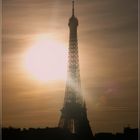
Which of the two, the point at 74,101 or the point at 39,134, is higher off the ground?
the point at 74,101

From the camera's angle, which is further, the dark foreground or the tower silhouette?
the tower silhouette

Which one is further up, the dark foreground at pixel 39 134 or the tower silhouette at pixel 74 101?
the tower silhouette at pixel 74 101

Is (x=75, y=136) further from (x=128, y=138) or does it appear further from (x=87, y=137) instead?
(x=128, y=138)

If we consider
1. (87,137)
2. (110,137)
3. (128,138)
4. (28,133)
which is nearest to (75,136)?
(87,137)

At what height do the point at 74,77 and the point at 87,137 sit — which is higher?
the point at 74,77

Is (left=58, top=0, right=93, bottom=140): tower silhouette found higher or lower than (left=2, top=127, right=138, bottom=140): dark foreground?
higher

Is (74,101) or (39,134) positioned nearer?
(39,134)

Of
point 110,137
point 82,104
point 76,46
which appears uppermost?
point 76,46

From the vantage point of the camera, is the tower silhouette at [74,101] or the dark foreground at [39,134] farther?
the tower silhouette at [74,101]
